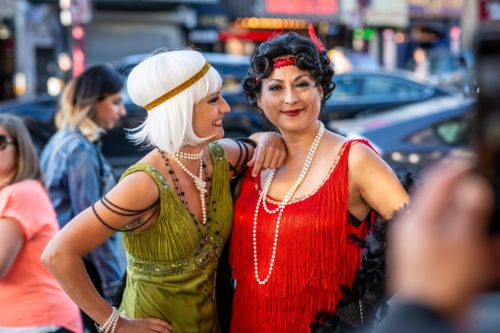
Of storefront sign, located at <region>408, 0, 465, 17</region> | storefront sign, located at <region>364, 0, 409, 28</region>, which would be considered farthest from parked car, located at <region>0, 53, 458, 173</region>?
storefront sign, located at <region>408, 0, 465, 17</region>

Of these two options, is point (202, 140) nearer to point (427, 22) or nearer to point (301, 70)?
point (301, 70)

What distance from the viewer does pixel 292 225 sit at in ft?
8.55

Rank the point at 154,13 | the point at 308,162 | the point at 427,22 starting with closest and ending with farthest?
the point at 308,162, the point at 154,13, the point at 427,22

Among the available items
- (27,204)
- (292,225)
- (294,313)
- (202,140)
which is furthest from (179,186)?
(27,204)

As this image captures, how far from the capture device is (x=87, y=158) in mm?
4434

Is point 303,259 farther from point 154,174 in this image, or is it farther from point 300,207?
point 154,174

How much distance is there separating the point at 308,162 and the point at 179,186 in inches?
19.1

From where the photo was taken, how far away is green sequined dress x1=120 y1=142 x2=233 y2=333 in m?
2.59

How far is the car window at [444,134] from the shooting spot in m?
7.26

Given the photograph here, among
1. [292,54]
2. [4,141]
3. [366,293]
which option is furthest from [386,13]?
[366,293]

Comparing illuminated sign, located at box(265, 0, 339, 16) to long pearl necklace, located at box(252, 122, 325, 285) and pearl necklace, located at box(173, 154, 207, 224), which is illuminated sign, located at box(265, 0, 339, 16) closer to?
long pearl necklace, located at box(252, 122, 325, 285)

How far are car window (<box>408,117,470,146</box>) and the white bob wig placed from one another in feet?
16.2

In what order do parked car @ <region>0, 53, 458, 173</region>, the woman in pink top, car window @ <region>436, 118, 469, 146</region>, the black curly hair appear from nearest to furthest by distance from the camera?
the black curly hair < the woman in pink top < car window @ <region>436, 118, 469, 146</region> < parked car @ <region>0, 53, 458, 173</region>

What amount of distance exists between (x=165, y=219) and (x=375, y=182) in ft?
2.36
